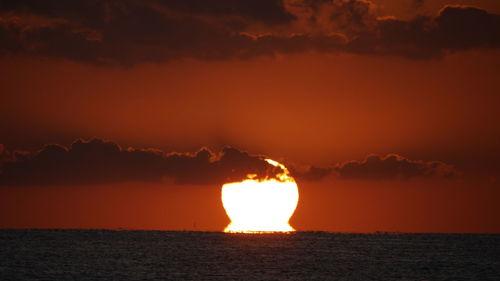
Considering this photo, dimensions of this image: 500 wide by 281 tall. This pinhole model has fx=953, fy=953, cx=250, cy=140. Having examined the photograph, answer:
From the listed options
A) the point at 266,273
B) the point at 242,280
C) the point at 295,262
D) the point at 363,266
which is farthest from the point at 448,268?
the point at 242,280

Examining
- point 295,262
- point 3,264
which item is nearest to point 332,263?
point 295,262

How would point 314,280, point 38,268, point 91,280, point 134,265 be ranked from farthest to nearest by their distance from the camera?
1. point 134,265
2. point 38,268
3. point 314,280
4. point 91,280

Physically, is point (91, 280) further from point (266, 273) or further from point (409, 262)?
point (409, 262)

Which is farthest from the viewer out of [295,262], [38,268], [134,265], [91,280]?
[295,262]

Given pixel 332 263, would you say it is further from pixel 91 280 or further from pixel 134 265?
pixel 91 280

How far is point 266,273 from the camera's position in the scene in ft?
511

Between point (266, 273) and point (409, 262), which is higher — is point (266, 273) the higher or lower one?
the lower one

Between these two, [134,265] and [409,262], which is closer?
[134,265]

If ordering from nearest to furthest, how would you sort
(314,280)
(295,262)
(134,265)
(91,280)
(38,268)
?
1. (91,280)
2. (314,280)
3. (38,268)
4. (134,265)
5. (295,262)

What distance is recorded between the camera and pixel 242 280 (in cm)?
14150

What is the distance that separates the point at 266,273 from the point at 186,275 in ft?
46.7

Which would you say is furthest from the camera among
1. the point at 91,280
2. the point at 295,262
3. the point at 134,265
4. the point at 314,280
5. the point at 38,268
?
the point at 295,262

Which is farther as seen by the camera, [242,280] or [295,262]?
[295,262]

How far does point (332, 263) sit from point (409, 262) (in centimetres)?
1833
